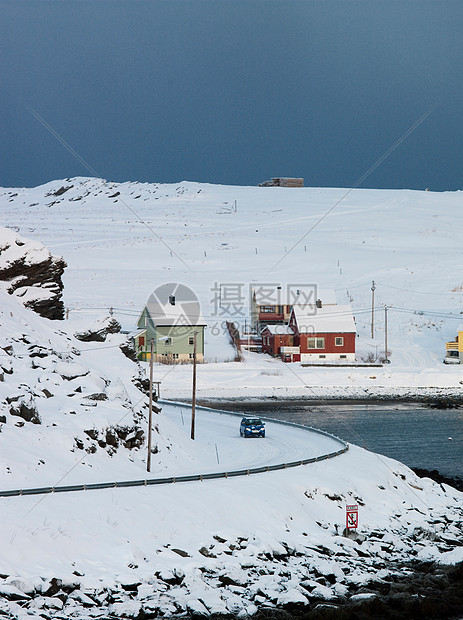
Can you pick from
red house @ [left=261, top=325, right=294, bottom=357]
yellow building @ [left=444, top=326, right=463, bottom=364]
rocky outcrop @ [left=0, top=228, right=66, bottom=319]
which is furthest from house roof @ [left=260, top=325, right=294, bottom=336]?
rocky outcrop @ [left=0, top=228, right=66, bottom=319]

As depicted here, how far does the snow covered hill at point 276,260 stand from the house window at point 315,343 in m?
3.62

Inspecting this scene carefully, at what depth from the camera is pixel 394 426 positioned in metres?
48.9

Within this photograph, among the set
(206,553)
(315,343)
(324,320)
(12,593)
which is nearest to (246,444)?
(206,553)

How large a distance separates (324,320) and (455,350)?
12.7 m

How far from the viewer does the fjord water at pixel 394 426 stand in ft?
129

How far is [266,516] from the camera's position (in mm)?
24188

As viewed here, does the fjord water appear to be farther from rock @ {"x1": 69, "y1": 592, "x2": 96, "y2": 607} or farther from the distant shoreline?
rock @ {"x1": 69, "y1": 592, "x2": 96, "y2": 607}

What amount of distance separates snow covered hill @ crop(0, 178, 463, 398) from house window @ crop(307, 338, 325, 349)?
3615 millimetres

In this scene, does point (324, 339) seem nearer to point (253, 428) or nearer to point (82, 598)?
point (253, 428)

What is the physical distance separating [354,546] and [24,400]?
12.7m

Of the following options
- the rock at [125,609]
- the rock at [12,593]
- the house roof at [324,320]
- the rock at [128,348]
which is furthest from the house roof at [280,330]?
the rock at [12,593]

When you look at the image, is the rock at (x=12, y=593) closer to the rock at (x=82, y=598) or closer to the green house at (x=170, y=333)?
the rock at (x=82, y=598)

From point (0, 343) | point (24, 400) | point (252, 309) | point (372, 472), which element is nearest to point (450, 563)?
point (372, 472)

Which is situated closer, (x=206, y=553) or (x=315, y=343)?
(x=206, y=553)
